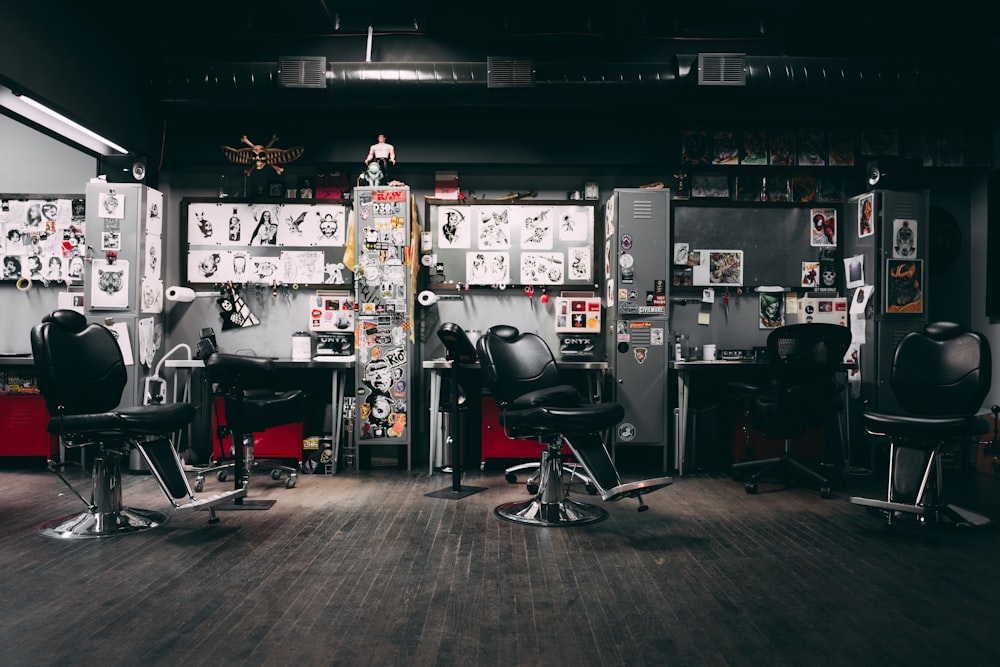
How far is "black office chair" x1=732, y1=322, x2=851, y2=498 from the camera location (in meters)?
4.59

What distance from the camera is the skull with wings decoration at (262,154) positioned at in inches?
228

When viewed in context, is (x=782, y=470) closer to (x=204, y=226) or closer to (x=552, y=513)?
(x=552, y=513)

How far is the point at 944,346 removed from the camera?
13.8 feet

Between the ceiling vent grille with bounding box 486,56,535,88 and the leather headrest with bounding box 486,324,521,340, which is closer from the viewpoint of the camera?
the leather headrest with bounding box 486,324,521,340

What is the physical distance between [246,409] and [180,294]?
163 centimetres

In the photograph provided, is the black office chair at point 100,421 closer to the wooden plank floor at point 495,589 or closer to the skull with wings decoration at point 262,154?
the wooden plank floor at point 495,589

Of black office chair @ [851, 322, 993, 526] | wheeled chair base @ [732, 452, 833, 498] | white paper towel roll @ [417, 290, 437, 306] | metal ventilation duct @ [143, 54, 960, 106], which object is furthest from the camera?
white paper towel roll @ [417, 290, 437, 306]

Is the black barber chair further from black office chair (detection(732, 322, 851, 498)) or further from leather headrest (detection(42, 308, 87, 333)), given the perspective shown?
black office chair (detection(732, 322, 851, 498))

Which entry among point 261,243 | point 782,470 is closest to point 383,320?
point 261,243

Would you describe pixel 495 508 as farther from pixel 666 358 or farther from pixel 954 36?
pixel 954 36

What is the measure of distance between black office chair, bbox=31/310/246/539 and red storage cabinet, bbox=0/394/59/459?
1.99 metres

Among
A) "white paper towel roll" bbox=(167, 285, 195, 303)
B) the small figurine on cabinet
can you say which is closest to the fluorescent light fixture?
"white paper towel roll" bbox=(167, 285, 195, 303)

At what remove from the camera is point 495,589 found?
2795mm

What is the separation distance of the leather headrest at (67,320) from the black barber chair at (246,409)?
2.65ft
